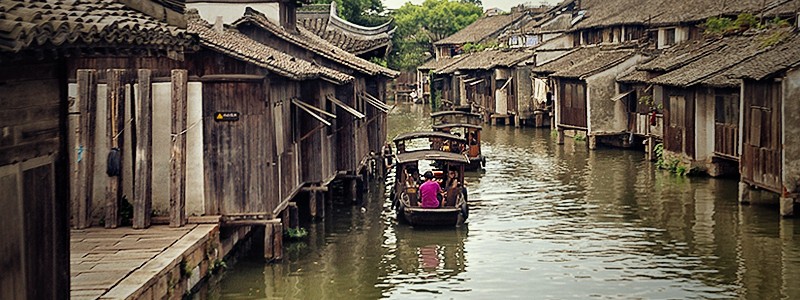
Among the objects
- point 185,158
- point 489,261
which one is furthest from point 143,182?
point 489,261

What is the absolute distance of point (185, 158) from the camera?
16.2 metres

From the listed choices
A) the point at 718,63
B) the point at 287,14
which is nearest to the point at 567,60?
the point at 718,63

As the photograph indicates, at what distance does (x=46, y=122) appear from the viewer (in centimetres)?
877

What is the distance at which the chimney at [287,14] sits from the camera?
27.5 m

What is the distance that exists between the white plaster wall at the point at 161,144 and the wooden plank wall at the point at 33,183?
7.17m

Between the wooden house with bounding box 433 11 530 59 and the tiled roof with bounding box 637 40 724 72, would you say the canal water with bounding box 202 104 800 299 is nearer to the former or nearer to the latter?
the tiled roof with bounding box 637 40 724 72

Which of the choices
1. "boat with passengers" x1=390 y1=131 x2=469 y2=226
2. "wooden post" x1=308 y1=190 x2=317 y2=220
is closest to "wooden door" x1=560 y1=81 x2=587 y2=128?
"boat with passengers" x1=390 y1=131 x2=469 y2=226

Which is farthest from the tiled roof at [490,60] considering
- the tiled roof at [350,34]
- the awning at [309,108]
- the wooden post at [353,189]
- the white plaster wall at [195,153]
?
the white plaster wall at [195,153]

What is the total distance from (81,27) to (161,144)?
904 centimetres

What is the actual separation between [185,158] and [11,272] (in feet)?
26.5

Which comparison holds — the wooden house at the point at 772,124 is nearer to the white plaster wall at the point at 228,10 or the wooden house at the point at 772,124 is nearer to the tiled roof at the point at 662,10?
the tiled roof at the point at 662,10

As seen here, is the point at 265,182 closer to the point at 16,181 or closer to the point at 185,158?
the point at 185,158

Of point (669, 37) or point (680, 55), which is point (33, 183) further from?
point (669, 37)

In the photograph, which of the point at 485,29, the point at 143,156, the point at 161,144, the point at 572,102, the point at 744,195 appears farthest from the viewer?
the point at 485,29
